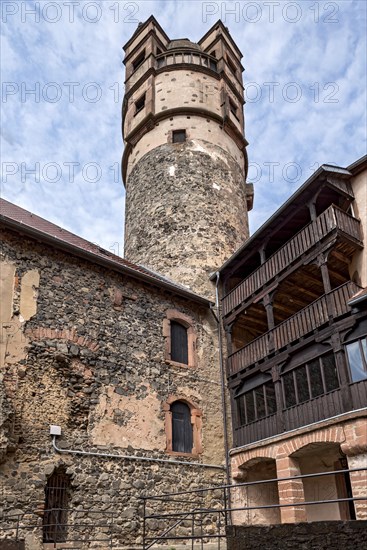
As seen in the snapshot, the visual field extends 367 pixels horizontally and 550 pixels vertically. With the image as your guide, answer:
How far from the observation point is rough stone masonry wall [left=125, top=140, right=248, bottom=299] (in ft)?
60.3

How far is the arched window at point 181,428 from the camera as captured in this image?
13750 mm

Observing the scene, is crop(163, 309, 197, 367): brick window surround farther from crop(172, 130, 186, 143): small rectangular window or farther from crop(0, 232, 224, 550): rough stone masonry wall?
crop(172, 130, 186, 143): small rectangular window

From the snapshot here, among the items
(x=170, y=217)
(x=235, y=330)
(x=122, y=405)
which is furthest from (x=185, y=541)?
(x=170, y=217)

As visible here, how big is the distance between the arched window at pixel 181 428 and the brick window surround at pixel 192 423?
99 millimetres

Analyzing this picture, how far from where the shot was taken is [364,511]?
32.7 feet

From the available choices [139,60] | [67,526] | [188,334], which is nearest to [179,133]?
[139,60]

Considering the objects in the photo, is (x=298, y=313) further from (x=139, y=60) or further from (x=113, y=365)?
(x=139, y=60)

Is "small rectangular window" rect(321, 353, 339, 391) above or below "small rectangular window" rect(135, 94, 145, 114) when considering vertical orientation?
below

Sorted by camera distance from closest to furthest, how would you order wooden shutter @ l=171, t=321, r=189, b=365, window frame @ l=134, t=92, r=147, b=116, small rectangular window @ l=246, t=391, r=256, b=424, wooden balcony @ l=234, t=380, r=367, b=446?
1. wooden balcony @ l=234, t=380, r=367, b=446
2. small rectangular window @ l=246, t=391, r=256, b=424
3. wooden shutter @ l=171, t=321, r=189, b=365
4. window frame @ l=134, t=92, r=147, b=116

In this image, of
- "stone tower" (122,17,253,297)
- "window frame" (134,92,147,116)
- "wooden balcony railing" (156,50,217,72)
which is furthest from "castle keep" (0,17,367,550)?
"wooden balcony railing" (156,50,217,72)

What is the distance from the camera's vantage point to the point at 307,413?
12.0 metres

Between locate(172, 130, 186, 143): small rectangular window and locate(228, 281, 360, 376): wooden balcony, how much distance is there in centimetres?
1033

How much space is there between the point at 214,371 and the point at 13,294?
6841 mm

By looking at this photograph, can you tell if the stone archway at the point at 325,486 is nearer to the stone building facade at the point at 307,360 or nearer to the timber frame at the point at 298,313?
the stone building facade at the point at 307,360
